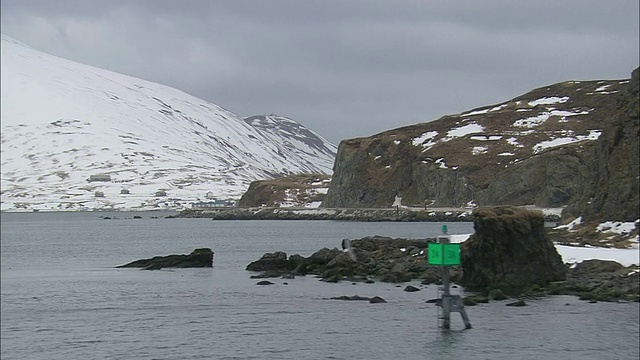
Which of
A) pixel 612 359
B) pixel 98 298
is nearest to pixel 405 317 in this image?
pixel 612 359

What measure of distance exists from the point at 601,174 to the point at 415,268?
13295 mm

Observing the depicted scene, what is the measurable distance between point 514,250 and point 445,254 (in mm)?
10664

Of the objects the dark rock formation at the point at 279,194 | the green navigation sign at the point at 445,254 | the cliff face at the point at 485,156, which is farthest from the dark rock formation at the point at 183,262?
the dark rock formation at the point at 279,194

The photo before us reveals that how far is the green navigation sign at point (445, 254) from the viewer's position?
28.4 m

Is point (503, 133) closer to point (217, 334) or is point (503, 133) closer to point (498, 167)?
point (498, 167)

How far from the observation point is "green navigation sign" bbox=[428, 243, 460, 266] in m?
28.4

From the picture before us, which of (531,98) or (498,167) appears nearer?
(498,167)

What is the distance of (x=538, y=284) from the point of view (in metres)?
37.3

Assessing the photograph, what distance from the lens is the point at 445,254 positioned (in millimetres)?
28422

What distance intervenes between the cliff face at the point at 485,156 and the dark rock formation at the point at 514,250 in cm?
6609

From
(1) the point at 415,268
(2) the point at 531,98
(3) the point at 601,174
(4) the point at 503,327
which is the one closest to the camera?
(4) the point at 503,327

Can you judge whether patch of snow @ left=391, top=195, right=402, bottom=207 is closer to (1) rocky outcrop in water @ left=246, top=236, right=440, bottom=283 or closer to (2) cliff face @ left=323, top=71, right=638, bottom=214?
(2) cliff face @ left=323, top=71, right=638, bottom=214

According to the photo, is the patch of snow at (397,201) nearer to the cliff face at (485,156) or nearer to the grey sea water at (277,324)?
the cliff face at (485,156)

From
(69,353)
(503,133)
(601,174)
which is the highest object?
(503,133)
